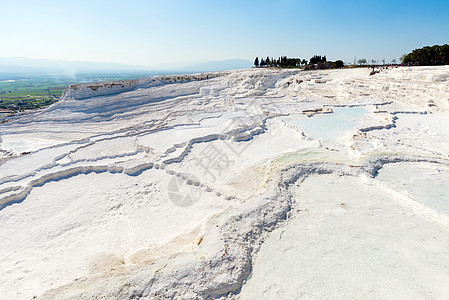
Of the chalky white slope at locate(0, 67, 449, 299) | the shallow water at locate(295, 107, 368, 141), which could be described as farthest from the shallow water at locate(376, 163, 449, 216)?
the shallow water at locate(295, 107, 368, 141)


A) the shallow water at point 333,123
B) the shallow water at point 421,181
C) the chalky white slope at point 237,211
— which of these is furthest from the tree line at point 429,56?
the shallow water at point 421,181

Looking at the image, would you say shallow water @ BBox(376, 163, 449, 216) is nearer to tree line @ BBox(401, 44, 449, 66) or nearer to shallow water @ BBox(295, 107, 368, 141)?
shallow water @ BBox(295, 107, 368, 141)

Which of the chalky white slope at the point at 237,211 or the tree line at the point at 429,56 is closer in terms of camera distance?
the chalky white slope at the point at 237,211

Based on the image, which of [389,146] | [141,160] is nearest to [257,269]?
[141,160]

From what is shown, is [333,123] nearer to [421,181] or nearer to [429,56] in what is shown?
[421,181]

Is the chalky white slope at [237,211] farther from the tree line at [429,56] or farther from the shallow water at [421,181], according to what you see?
the tree line at [429,56]

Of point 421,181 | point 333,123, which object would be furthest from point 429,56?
point 421,181

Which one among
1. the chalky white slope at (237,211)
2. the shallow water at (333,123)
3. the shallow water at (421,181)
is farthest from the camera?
the shallow water at (333,123)
